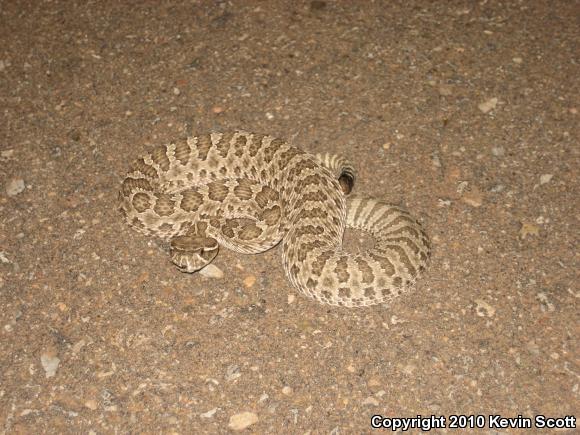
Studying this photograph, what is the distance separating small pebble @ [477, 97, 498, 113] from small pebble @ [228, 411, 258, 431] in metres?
4.93

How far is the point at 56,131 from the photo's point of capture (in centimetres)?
819

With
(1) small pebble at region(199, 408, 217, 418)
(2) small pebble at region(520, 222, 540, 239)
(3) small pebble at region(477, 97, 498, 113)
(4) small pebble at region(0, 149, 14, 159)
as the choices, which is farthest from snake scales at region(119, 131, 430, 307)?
(3) small pebble at region(477, 97, 498, 113)

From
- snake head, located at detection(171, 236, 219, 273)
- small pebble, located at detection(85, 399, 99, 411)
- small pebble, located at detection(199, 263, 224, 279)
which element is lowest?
small pebble, located at detection(85, 399, 99, 411)

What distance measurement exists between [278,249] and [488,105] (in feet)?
11.4

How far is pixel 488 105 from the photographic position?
316 inches

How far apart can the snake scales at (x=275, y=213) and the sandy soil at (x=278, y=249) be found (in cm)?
27

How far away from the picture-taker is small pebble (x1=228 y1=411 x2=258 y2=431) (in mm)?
5344

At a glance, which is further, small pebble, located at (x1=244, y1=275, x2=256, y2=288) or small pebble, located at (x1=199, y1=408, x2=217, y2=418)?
small pebble, located at (x1=244, y1=275, x2=256, y2=288)

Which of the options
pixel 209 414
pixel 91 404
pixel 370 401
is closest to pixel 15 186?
pixel 91 404

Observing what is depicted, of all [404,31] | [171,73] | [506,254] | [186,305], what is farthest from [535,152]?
[171,73]

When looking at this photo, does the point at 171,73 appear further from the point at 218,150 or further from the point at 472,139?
the point at 472,139

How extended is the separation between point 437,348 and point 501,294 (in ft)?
3.02

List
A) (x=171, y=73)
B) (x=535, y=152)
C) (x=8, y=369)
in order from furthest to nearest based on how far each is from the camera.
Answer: (x=171, y=73) < (x=535, y=152) < (x=8, y=369)

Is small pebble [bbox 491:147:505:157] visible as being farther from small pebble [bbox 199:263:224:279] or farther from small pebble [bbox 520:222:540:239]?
small pebble [bbox 199:263:224:279]
